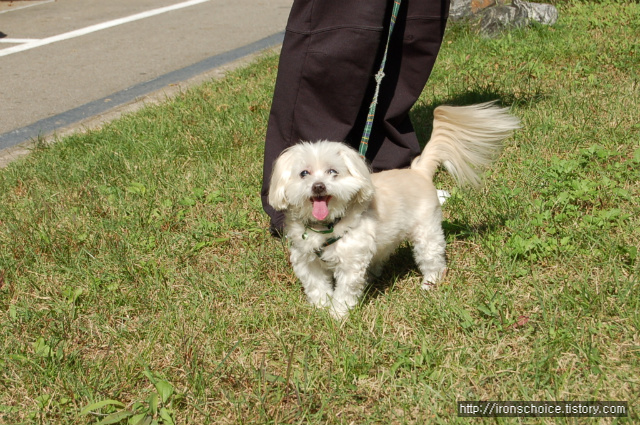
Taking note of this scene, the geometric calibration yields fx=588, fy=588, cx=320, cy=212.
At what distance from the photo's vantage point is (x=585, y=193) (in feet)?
10.6

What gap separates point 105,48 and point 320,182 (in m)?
6.45

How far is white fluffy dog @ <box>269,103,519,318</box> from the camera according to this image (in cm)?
256

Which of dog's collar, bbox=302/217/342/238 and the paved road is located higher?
dog's collar, bbox=302/217/342/238

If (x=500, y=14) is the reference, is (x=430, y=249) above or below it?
below

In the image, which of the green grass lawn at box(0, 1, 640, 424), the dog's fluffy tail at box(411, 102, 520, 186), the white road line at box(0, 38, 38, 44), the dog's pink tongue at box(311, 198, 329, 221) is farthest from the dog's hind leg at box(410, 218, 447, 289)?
the white road line at box(0, 38, 38, 44)

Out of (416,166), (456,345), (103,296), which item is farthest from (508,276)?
(103,296)

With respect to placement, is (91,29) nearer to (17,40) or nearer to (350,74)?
(17,40)

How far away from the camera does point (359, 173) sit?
8.35 feet

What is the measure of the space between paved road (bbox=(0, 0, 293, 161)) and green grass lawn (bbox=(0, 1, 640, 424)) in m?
1.46

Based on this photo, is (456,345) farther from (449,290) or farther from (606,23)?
(606,23)

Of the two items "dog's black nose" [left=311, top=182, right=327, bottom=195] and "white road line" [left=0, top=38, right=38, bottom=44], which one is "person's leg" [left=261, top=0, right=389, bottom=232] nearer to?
"dog's black nose" [left=311, top=182, right=327, bottom=195]

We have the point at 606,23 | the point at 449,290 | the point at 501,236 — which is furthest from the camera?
the point at 606,23

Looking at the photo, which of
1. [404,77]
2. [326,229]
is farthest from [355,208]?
[404,77]

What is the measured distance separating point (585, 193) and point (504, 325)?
48.2 inches
